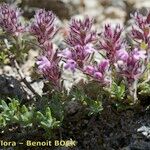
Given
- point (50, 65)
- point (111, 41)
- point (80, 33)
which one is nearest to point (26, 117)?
point (50, 65)

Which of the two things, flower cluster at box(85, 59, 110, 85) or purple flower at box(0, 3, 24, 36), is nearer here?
flower cluster at box(85, 59, 110, 85)

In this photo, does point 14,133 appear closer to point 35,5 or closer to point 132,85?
point 132,85

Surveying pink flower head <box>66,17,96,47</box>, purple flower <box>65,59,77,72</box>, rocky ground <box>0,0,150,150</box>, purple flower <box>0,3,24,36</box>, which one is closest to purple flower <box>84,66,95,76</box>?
purple flower <box>65,59,77,72</box>

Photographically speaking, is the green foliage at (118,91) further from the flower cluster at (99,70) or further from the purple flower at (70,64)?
the purple flower at (70,64)

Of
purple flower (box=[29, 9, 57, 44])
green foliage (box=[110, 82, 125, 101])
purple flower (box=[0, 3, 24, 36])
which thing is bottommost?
green foliage (box=[110, 82, 125, 101])

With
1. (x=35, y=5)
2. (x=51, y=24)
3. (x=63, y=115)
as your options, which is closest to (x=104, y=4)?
(x=35, y=5)

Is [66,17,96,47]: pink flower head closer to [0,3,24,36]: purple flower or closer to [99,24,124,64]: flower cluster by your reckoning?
[99,24,124,64]: flower cluster
